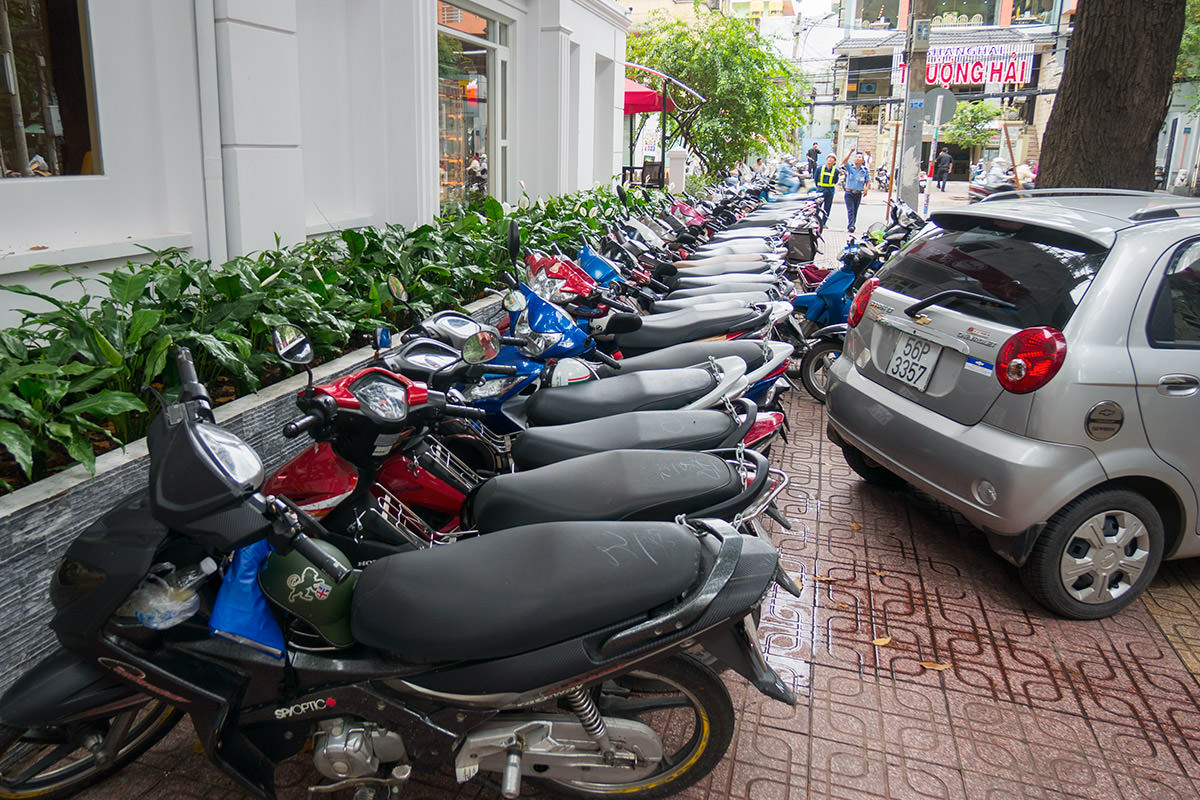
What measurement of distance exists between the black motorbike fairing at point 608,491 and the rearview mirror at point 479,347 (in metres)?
0.47

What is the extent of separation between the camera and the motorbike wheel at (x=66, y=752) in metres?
2.36

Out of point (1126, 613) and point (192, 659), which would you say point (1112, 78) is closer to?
point (1126, 613)

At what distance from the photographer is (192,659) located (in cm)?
224

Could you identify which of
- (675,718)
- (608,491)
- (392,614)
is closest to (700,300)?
(608,491)

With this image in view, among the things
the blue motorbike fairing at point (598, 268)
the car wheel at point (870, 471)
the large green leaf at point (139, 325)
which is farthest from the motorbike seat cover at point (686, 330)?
the large green leaf at point (139, 325)

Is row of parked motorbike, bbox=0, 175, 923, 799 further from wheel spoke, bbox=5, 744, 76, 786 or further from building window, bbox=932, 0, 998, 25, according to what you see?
building window, bbox=932, 0, 998, 25

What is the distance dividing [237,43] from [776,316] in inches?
154

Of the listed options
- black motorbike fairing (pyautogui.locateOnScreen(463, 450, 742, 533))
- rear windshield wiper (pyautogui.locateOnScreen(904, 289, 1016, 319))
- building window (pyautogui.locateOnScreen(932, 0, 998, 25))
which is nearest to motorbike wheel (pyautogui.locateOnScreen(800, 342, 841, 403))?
rear windshield wiper (pyautogui.locateOnScreen(904, 289, 1016, 319))

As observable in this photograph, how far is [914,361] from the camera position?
13.7 feet

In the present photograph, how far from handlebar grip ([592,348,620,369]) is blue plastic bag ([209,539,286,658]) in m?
2.58

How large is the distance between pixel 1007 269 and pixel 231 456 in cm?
342

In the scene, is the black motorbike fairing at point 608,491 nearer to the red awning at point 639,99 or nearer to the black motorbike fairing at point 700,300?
the black motorbike fairing at point 700,300

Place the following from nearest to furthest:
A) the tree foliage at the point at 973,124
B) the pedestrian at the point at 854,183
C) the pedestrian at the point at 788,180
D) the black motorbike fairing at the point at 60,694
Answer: the black motorbike fairing at the point at 60,694 → the pedestrian at the point at 854,183 → the pedestrian at the point at 788,180 → the tree foliage at the point at 973,124

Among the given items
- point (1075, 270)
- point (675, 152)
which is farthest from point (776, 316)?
point (675, 152)
